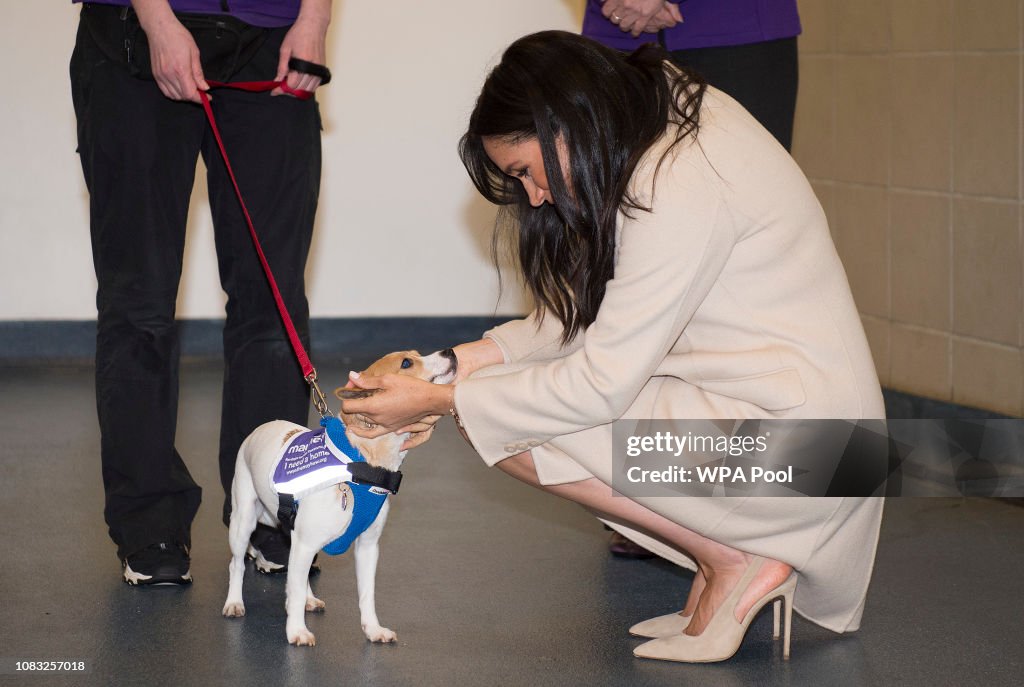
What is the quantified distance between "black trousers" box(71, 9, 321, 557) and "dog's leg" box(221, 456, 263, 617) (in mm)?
235

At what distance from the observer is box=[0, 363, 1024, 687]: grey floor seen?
81.0 inches

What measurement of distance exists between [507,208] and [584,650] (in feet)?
2.56

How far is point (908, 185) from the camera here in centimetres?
388

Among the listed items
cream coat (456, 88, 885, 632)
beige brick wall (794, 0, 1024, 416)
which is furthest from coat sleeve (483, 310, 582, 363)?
beige brick wall (794, 0, 1024, 416)

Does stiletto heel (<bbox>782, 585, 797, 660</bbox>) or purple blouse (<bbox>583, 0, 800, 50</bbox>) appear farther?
purple blouse (<bbox>583, 0, 800, 50</bbox>)

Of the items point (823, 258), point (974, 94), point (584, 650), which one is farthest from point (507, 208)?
point (974, 94)

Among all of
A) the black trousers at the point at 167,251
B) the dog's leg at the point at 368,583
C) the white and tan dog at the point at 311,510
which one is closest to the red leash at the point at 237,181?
the black trousers at the point at 167,251

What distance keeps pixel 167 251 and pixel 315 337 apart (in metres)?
2.65

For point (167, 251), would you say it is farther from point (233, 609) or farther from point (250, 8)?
point (233, 609)

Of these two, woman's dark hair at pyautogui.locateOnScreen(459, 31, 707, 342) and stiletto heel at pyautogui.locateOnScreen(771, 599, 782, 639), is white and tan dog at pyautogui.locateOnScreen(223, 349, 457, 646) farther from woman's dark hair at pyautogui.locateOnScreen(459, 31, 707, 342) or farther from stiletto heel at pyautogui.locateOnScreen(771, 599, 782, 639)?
stiletto heel at pyautogui.locateOnScreen(771, 599, 782, 639)

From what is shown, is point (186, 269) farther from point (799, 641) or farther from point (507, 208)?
point (799, 641)

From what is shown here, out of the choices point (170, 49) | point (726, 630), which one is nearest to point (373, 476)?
point (726, 630)

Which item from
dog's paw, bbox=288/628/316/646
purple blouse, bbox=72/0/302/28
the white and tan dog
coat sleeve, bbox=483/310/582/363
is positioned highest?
purple blouse, bbox=72/0/302/28

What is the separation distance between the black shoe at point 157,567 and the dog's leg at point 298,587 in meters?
0.39
